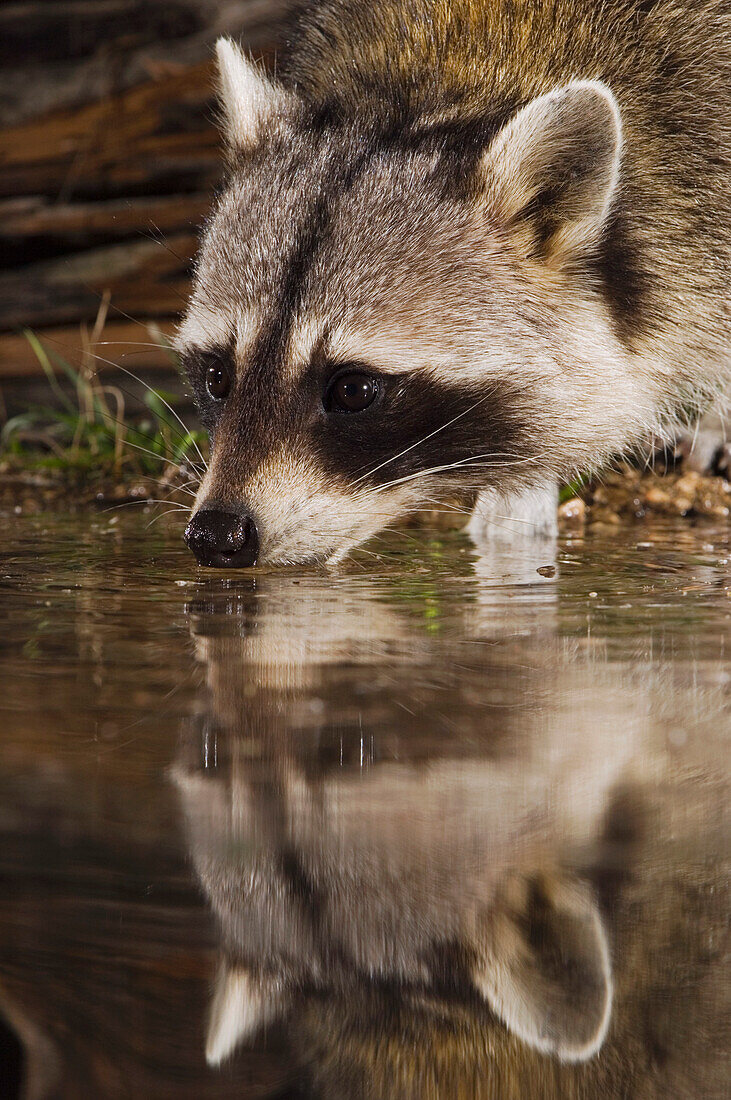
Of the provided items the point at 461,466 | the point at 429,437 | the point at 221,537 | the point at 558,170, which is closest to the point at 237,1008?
the point at 221,537

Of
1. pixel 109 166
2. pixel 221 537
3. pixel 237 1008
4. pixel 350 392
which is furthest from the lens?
pixel 109 166

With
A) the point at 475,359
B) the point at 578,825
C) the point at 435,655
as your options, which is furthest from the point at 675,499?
the point at 578,825

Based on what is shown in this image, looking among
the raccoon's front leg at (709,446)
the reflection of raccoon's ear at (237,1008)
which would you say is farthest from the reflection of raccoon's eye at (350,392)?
the reflection of raccoon's ear at (237,1008)

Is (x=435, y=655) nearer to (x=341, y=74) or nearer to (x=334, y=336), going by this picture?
(x=334, y=336)

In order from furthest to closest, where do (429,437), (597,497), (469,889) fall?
(597,497) → (429,437) → (469,889)

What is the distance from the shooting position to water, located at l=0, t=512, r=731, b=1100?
1.09 m

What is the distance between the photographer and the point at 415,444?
3631 millimetres

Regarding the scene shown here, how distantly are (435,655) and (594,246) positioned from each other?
1877 mm

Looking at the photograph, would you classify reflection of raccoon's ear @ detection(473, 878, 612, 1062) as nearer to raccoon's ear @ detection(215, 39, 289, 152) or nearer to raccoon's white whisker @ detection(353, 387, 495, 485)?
raccoon's white whisker @ detection(353, 387, 495, 485)

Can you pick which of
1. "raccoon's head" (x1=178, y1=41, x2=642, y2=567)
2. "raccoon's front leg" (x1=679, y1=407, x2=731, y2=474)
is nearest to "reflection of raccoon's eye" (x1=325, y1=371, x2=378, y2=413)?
"raccoon's head" (x1=178, y1=41, x2=642, y2=567)

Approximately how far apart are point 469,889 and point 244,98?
3.44 m

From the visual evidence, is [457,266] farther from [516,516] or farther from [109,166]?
[109,166]

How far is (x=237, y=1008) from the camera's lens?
112 centimetres

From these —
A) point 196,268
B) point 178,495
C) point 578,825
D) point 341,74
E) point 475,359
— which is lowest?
point 178,495
